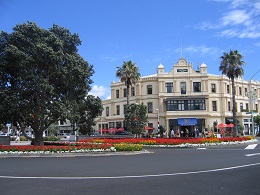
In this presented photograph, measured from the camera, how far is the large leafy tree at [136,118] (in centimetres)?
4216

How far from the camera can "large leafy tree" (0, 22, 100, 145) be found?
23.4m

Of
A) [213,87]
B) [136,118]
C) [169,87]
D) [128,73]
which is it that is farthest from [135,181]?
[213,87]

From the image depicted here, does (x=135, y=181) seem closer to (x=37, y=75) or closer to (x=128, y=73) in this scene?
(x=37, y=75)

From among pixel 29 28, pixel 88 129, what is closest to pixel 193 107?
pixel 88 129

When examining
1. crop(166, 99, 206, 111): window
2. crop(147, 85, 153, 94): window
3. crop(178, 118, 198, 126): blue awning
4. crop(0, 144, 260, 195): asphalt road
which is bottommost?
crop(0, 144, 260, 195): asphalt road

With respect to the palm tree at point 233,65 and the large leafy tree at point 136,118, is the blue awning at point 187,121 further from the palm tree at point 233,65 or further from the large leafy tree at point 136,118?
the large leafy tree at point 136,118

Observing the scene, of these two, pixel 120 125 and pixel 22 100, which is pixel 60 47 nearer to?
pixel 22 100

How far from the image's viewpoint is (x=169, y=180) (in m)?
10.5

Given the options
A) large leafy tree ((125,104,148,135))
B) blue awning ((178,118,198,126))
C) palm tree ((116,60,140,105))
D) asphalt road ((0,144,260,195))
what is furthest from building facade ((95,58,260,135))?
asphalt road ((0,144,260,195))

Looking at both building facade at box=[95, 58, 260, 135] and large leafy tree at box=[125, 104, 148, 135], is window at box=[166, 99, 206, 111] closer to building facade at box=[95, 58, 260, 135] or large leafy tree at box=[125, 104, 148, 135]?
building facade at box=[95, 58, 260, 135]

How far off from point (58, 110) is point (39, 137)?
170 inches

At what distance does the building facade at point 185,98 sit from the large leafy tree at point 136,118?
1751 cm

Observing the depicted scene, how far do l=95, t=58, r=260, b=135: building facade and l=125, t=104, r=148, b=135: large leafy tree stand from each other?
17507 millimetres

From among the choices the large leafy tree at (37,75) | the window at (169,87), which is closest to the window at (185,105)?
the window at (169,87)
